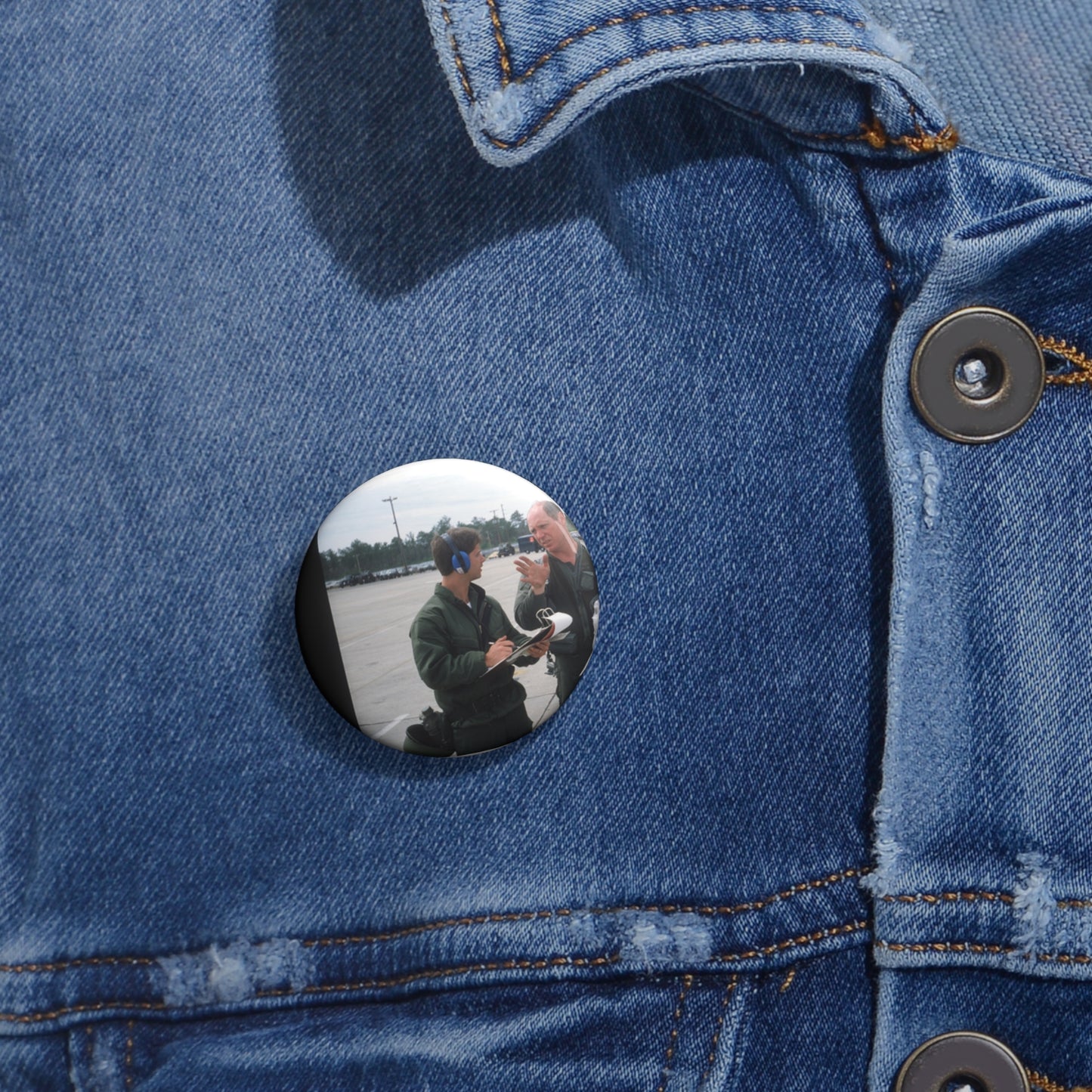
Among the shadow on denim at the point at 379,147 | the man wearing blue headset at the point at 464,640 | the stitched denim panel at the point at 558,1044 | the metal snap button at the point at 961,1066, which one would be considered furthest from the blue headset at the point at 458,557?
the metal snap button at the point at 961,1066

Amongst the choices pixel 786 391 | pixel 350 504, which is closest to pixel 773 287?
pixel 786 391

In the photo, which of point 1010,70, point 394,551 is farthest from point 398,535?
point 1010,70

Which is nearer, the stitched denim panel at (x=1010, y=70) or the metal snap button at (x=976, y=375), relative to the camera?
the metal snap button at (x=976, y=375)

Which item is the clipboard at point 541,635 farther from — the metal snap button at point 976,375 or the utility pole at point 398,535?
the metal snap button at point 976,375

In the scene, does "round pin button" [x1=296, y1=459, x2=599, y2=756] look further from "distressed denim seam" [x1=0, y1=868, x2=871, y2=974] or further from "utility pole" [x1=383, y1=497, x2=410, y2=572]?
"distressed denim seam" [x1=0, y1=868, x2=871, y2=974]

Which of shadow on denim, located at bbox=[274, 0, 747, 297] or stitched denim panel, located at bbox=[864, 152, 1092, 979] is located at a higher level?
shadow on denim, located at bbox=[274, 0, 747, 297]

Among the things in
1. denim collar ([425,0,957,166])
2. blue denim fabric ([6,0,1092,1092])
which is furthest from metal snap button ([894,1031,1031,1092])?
denim collar ([425,0,957,166])
